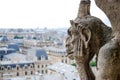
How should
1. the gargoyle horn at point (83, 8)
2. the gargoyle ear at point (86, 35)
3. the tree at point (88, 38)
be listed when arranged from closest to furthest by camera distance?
the tree at point (88, 38), the gargoyle ear at point (86, 35), the gargoyle horn at point (83, 8)

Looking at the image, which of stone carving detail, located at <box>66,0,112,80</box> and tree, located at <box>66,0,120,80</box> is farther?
stone carving detail, located at <box>66,0,112,80</box>

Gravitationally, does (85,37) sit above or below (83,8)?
below

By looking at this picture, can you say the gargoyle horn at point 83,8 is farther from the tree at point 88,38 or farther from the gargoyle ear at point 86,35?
the gargoyle ear at point 86,35

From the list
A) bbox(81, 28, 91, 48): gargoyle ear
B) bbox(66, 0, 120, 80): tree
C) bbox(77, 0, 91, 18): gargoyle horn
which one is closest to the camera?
bbox(66, 0, 120, 80): tree

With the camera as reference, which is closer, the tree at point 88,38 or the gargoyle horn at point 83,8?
the tree at point 88,38

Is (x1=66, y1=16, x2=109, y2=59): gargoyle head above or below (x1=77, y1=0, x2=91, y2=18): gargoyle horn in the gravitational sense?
below

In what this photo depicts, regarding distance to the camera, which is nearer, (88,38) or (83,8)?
(88,38)

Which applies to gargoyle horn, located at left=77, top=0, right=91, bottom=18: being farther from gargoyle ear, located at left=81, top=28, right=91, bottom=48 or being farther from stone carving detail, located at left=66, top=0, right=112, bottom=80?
gargoyle ear, located at left=81, top=28, right=91, bottom=48

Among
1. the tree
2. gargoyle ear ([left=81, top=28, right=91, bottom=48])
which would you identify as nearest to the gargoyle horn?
the tree

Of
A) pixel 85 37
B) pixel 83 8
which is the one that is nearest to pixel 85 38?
pixel 85 37

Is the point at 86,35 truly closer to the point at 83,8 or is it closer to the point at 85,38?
the point at 85,38

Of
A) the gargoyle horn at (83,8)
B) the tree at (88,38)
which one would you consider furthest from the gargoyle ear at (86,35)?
the gargoyle horn at (83,8)

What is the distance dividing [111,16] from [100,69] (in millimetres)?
316

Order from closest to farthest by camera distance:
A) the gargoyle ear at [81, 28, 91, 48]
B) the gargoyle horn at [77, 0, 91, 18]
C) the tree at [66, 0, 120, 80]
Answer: the tree at [66, 0, 120, 80] → the gargoyle ear at [81, 28, 91, 48] → the gargoyle horn at [77, 0, 91, 18]
